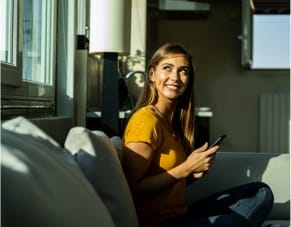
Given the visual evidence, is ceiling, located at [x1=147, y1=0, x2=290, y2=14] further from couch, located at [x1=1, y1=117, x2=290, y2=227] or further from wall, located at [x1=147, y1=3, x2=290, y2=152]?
couch, located at [x1=1, y1=117, x2=290, y2=227]

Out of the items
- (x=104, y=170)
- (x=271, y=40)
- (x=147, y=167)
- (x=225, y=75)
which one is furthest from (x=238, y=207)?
(x=271, y=40)

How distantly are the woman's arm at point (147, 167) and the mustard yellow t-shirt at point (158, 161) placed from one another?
4cm

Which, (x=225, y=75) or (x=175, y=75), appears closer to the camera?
(x=175, y=75)

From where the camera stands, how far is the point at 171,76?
2014mm

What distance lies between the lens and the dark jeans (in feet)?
6.17

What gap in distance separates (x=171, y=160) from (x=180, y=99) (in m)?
0.36

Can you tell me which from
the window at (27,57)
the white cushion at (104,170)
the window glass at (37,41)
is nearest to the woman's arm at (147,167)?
the white cushion at (104,170)

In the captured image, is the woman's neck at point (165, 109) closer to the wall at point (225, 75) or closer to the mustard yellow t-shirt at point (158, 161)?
the mustard yellow t-shirt at point (158, 161)

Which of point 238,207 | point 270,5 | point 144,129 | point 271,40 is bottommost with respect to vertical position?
point 238,207

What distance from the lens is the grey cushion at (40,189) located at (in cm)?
87

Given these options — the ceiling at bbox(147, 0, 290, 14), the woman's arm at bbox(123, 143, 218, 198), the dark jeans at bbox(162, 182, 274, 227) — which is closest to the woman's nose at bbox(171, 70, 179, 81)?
the woman's arm at bbox(123, 143, 218, 198)

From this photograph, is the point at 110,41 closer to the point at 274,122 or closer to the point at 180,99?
the point at 180,99

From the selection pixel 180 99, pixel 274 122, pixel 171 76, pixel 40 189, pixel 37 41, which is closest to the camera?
pixel 40 189

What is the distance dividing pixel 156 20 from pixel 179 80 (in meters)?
4.53
